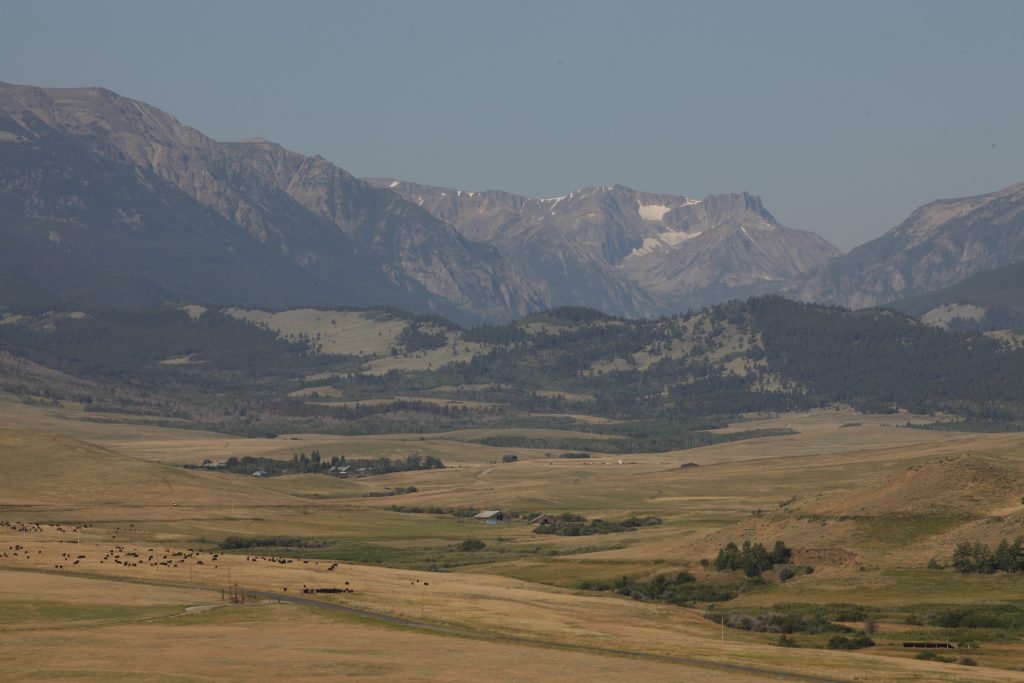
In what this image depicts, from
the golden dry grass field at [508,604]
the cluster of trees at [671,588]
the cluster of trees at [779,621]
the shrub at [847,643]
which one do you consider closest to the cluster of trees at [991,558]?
the golden dry grass field at [508,604]

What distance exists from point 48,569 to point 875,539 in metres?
85.0

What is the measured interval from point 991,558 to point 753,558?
24946 millimetres

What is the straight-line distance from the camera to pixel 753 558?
554ft

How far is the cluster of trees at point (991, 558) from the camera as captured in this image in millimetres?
155250

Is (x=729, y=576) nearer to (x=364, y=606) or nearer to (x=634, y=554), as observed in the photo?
(x=634, y=554)

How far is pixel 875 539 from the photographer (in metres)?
170

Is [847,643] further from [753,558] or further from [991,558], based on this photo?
[753,558]

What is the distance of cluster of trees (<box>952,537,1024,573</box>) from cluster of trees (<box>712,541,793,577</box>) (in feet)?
62.2

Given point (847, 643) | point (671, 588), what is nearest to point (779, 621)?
point (847, 643)

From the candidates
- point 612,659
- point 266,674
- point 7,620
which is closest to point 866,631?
point 612,659

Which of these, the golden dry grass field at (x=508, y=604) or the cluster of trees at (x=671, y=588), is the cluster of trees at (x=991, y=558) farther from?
the cluster of trees at (x=671, y=588)

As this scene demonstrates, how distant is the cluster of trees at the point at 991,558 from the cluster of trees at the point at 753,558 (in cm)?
1897

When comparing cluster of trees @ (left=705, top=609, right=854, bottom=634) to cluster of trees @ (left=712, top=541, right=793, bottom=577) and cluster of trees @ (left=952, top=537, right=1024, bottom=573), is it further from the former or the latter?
cluster of trees @ (left=952, top=537, right=1024, bottom=573)

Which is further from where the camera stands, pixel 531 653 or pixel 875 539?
pixel 875 539
